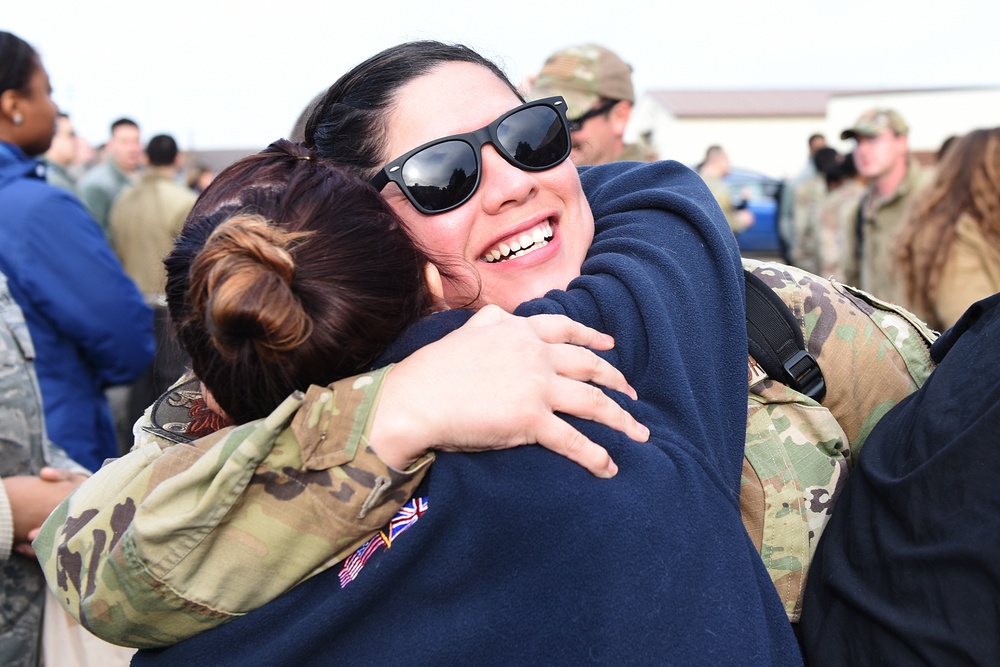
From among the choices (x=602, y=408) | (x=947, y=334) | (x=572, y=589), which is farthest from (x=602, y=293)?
(x=947, y=334)

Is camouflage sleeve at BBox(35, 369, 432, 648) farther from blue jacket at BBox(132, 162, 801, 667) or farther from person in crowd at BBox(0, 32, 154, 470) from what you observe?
person in crowd at BBox(0, 32, 154, 470)

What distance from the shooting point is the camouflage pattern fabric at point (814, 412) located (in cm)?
157

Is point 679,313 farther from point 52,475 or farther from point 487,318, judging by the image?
point 52,475

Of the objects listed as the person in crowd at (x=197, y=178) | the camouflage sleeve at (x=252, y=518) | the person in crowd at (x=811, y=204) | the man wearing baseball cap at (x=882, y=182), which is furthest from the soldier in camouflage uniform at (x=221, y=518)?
the person in crowd at (x=197, y=178)

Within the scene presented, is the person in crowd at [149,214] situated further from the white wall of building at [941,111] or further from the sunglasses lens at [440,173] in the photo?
the white wall of building at [941,111]

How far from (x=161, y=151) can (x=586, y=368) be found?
6.99 metres

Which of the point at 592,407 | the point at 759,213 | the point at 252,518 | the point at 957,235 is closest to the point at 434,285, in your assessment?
the point at 592,407

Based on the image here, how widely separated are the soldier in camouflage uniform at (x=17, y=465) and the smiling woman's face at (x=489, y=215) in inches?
52.3

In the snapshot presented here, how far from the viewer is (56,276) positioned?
3312 millimetres

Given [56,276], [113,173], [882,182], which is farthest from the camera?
[113,173]

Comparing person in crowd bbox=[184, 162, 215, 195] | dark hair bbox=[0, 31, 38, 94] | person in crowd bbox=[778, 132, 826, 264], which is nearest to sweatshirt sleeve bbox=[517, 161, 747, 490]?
dark hair bbox=[0, 31, 38, 94]

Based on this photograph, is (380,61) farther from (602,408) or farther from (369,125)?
(602,408)

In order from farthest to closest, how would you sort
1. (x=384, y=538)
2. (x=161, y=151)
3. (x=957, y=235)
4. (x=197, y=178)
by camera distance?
(x=197, y=178), (x=161, y=151), (x=957, y=235), (x=384, y=538)

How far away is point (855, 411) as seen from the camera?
5.59ft
